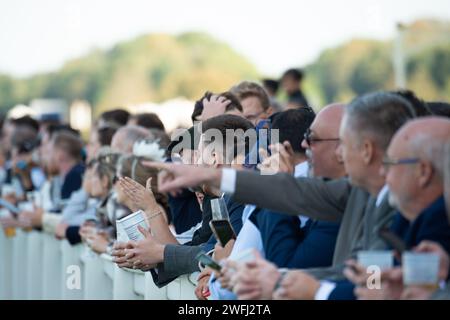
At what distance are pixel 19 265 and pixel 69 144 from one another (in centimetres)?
188

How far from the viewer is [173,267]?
7.66 metres

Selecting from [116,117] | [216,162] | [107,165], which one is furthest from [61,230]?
[216,162]

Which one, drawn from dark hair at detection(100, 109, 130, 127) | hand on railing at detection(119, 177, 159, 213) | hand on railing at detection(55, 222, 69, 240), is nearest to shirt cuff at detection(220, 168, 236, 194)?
hand on railing at detection(119, 177, 159, 213)

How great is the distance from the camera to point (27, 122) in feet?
56.3

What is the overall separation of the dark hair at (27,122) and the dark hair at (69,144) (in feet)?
12.3

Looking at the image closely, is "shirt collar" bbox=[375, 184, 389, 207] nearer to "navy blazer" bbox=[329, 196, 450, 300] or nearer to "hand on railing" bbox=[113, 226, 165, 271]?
"navy blazer" bbox=[329, 196, 450, 300]

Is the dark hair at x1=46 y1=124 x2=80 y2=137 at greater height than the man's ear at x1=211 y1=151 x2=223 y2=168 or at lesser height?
greater

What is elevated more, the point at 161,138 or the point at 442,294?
the point at 161,138

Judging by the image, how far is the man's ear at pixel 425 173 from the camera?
483 centimetres

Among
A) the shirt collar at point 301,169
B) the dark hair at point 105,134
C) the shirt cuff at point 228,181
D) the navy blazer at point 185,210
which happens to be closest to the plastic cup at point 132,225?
the navy blazer at point 185,210

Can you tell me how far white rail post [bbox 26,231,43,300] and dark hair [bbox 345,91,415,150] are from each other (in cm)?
839

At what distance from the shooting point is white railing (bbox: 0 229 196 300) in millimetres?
8672

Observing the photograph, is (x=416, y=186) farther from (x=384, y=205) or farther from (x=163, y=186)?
(x=163, y=186)

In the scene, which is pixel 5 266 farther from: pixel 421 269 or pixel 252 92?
pixel 421 269
